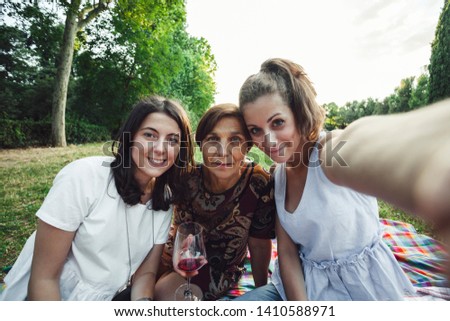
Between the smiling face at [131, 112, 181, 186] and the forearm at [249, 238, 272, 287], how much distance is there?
1.25 metres

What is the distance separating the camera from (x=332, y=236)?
6.40 feet

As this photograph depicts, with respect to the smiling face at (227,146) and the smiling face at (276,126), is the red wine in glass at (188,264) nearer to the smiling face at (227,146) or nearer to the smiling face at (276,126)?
the smiling face at (227,146)

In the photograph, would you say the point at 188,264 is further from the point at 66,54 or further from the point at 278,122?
the point at 66,54

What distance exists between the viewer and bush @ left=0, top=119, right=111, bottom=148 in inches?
549

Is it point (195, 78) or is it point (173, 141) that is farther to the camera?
point (195, 78)

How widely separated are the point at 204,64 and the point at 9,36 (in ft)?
60.2

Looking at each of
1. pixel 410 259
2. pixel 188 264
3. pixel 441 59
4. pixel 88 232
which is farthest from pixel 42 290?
pixel 441 59

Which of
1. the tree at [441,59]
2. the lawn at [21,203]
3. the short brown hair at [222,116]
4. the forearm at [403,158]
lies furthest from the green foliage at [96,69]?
the forearm at [403,158]

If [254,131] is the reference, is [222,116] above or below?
above

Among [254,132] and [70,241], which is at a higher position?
[254,132]

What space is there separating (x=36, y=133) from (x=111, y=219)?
18.2m

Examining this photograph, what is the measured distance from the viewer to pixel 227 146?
246cm

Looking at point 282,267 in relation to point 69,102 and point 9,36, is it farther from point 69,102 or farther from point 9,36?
point 9,36

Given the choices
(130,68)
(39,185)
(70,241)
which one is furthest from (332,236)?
(130,68)
